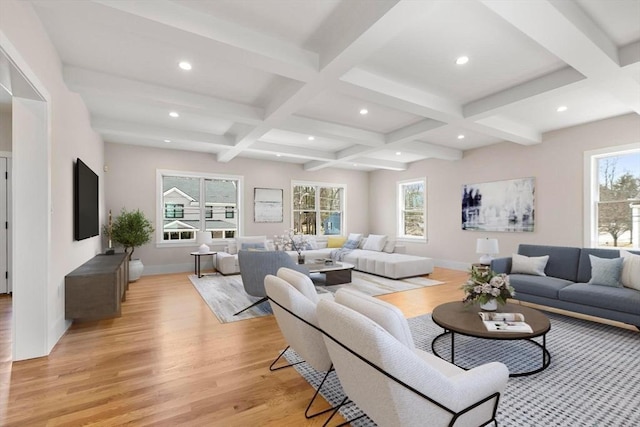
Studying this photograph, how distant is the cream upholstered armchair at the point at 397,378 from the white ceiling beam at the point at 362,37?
79.1 inches

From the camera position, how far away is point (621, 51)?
2.97m

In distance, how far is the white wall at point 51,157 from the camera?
2.25 m

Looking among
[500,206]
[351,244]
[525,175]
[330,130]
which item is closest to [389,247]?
[351,244]

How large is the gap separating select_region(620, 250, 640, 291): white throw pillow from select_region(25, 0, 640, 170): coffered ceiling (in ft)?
6.34

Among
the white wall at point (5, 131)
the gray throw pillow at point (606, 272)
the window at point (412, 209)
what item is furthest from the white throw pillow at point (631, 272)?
the white wall at point (5, 131)

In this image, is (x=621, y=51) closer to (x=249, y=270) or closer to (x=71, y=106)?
(x=249, y=270)

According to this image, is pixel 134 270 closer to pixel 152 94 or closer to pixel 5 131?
pixel 5 131

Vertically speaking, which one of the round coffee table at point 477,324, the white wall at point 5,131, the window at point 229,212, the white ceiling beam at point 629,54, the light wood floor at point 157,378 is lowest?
the light wood floor at point 157,378

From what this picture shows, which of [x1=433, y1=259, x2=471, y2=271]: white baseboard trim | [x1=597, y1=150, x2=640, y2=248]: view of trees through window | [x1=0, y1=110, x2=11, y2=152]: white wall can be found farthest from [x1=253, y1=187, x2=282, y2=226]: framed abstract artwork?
[x1=597, y1=150, x2=640, y2=248]: view of trees through window

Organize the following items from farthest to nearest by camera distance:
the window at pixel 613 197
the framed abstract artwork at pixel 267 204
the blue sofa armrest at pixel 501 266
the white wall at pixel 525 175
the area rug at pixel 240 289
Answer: the framed abstract artwork at pixel 267 204 < the white wall at pixel 525 175 < the window at pixel 613 197 < the blue sofa armrest at pixel 501 266 < the area rug at pixel 240 289

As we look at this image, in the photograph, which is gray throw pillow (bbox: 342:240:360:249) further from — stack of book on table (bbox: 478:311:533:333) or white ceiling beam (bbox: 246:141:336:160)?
stack of book on table (bbox: 478:311:533:333)

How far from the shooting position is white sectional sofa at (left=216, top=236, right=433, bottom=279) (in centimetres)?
A: 623

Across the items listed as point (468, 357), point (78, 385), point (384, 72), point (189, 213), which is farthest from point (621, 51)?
point (189, 213)

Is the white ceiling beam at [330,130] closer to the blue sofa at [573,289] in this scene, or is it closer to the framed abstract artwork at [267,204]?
the blue sofa at [573,289]
